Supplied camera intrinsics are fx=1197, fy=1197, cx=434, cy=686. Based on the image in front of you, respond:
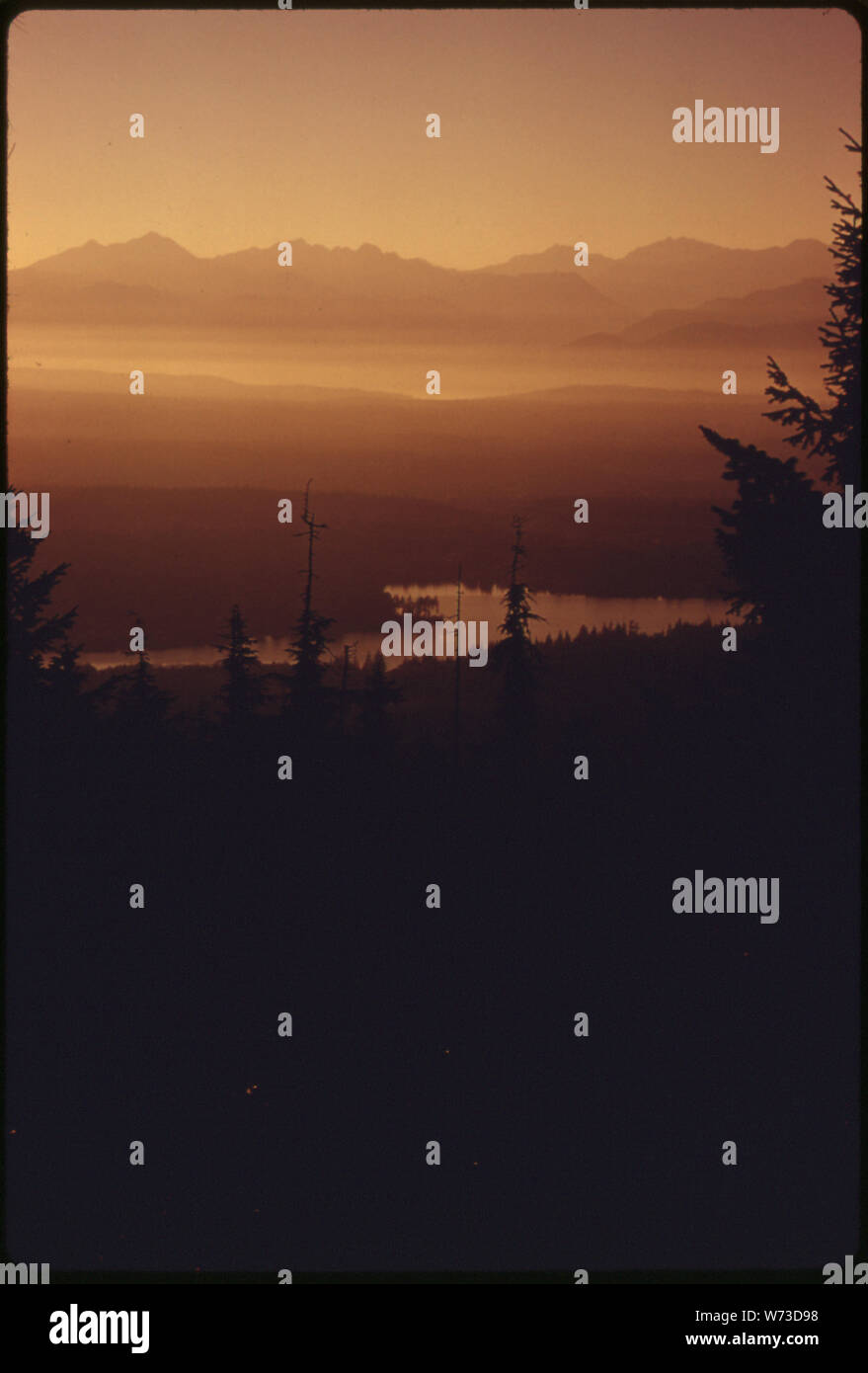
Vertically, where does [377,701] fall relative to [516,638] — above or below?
below

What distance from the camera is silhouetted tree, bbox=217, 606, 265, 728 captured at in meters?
7.93

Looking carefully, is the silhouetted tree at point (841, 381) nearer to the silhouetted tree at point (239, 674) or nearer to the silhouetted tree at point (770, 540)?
the silhouetted tree at point (770, 540)

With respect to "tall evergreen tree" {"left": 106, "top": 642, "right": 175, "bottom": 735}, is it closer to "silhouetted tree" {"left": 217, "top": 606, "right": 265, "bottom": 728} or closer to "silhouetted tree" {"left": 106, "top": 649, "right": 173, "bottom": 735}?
"silhouetted tree" {"left": 106, "top": 649, "right": 173, "bottom": 735}

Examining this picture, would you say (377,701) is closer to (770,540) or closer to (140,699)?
(140,699)

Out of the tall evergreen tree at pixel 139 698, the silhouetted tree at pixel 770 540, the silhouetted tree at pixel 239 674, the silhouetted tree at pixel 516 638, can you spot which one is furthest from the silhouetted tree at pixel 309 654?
the silhouetted tree at pixel 770 540

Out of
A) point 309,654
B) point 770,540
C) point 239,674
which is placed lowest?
point 239,674

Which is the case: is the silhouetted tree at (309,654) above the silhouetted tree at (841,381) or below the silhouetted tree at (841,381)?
below

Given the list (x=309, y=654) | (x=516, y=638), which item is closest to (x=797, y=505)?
(x=516, y=638)

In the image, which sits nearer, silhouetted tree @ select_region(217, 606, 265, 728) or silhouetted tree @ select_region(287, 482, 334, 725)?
silhouetted tree @ select_region(287, 482, 334, 725)

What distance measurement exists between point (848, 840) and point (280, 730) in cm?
376

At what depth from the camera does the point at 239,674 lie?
26.5ft

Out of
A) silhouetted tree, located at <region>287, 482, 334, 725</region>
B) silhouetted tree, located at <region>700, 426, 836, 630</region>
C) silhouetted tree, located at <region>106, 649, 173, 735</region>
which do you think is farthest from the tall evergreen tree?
silhouetted tree, located at <region>700, 426, 836, 630</region>

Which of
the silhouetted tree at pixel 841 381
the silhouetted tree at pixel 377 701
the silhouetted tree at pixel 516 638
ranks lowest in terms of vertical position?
the silhouetted tree at pixel 377 701

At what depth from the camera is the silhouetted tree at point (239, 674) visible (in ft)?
26.0
